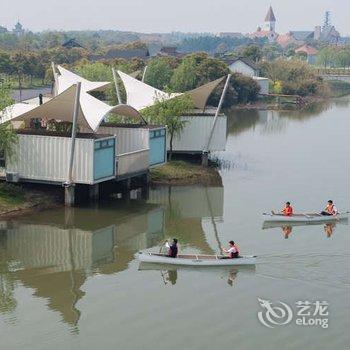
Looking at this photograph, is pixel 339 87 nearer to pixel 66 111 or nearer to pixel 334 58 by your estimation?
pixel 334 58

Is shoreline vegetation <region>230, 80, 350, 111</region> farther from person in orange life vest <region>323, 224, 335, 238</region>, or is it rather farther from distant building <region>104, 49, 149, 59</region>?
person in orange life vest <region>323, 224, 335, 238</region>

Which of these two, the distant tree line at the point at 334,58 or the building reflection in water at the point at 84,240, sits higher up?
the distant tree line at the point at 334,58

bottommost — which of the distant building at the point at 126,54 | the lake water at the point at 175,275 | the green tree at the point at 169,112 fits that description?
the lake water at the point at 175,275

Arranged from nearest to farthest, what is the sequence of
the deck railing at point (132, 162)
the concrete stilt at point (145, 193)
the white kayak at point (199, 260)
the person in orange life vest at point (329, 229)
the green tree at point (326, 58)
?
the white kayak at point (199, 260) → the person in orange life vest at point (329, 229) → the deck railing at point (132, 162) → the concrete stilt at point (145, 193) → the green tree at point (326, 58)

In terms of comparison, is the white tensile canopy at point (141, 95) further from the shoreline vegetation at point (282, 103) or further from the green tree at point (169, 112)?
the shoreline vegetation at point (282, 103)

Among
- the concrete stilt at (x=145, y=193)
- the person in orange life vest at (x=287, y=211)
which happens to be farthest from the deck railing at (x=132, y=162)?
the person in orange life vest at (x=287, y=211)

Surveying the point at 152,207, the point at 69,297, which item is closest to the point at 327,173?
the point at 152,207

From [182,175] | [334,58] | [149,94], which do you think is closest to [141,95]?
[149,94]

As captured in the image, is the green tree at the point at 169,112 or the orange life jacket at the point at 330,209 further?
the green tree at the point at 169,112
